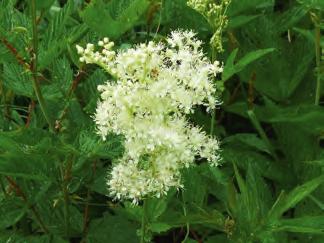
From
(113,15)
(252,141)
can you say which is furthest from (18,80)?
(252,141)

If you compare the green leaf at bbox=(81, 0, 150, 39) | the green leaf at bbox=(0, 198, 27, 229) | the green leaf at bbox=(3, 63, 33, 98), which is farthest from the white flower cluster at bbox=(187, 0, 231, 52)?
the green leaf at bbox=(0, 198, 27, 229)

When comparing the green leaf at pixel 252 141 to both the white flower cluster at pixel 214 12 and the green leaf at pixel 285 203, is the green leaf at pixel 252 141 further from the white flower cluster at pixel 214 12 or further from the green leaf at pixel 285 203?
the green leaf at pixel 285 203

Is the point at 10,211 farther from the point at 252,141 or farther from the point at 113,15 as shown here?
the point at 252,141

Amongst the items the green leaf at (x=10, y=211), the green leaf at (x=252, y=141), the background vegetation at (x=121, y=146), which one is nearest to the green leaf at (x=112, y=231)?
the background vegetation at (x=121, y=146)

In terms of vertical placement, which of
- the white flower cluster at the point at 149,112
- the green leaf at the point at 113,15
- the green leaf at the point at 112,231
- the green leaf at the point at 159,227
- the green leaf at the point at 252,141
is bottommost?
the green leaf at the point at 112,231

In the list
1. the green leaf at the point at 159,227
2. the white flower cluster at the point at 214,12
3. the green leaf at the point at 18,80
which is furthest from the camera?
the white flower cluster at the point at 214,12

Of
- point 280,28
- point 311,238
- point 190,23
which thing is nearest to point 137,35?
point 190,23
